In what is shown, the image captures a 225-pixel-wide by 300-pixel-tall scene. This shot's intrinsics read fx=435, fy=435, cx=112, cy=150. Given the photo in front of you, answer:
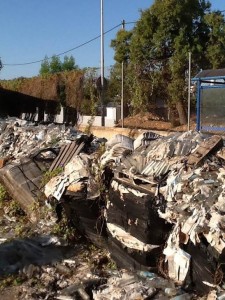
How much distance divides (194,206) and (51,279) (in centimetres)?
178

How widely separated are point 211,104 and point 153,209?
665 centimetres

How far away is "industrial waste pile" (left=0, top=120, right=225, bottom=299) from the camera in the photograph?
12.1 feet

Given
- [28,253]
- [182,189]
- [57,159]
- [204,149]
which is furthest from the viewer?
[57,159]

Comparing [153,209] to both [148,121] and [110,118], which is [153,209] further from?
[110,118]

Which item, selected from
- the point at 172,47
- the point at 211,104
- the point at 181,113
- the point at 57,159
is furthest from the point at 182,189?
the point at 172,47

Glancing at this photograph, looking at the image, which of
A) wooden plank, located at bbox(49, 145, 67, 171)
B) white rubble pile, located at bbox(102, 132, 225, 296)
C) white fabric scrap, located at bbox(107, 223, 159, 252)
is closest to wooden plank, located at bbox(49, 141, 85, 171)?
wooden plank, located at bbox(49, 145, 67, 171)

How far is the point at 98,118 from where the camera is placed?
16484mm

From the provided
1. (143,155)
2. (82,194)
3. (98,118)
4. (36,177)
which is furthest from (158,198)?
(98,118)

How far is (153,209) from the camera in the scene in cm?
412

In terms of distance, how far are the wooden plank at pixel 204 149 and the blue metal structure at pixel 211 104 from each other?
17.6 ft

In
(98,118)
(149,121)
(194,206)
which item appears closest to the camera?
(194,206)

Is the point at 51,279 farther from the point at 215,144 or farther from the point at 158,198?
the point at 215,144

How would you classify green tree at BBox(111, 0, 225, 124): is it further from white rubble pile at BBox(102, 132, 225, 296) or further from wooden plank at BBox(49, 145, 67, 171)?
white rubble pile at BBox(102, 132, 225, 296)

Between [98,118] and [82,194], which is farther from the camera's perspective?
[98,118]
